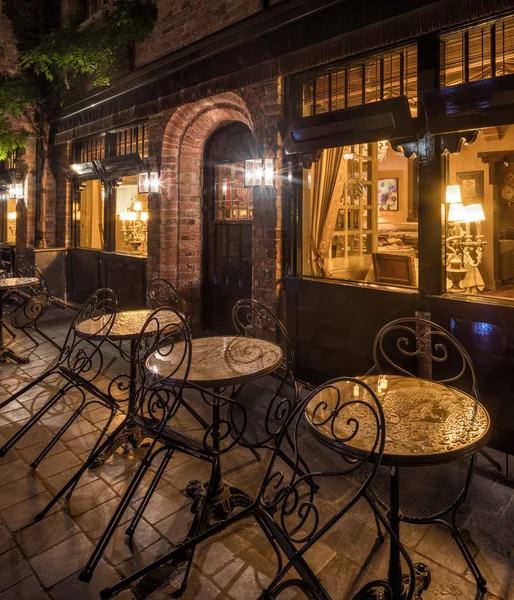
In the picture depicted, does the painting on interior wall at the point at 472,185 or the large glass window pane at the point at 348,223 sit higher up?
the painting on interior wall at the point at 472,185

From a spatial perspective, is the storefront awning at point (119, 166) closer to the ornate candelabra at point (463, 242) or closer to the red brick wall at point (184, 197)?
the red brick wall at point (184, 197)

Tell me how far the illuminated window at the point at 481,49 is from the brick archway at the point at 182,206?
328cm

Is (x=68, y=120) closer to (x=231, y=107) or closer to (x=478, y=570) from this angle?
(x=231, y=107)

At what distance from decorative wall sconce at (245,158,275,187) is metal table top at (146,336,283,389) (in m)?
2.34

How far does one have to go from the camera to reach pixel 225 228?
22.0 ft

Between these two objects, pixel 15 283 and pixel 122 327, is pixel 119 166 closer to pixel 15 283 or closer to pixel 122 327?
pixel 15 283

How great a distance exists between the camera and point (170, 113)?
6566 mm

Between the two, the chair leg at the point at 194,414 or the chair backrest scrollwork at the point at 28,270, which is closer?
the chair leg at the point at 194,414

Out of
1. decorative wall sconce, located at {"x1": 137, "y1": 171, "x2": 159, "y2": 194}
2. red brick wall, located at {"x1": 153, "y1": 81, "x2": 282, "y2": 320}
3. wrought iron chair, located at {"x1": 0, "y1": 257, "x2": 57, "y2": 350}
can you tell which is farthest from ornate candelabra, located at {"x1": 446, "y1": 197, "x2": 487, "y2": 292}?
wrought iron chair, located at {"x1": 0, "y1": 257, "x2": 57, "y2": 350}

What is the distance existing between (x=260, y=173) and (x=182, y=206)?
1.94 m

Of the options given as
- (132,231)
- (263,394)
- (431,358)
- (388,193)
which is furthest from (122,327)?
(388,193)

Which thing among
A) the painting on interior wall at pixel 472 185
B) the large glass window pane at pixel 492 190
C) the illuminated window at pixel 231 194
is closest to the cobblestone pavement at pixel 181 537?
the illuminated window at pixel 231 194

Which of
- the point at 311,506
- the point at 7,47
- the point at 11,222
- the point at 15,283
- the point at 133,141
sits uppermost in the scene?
the point at 7,47

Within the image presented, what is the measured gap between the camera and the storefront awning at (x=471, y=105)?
338 cm
